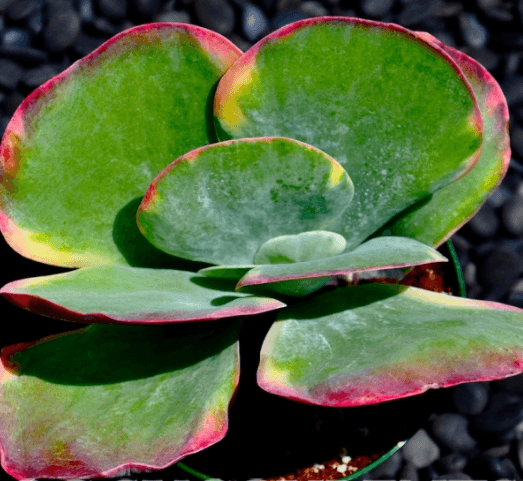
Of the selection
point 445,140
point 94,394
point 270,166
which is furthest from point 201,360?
point 445,140

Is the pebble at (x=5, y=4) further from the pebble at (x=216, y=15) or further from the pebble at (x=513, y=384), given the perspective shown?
the pebble at (x=513, y=384)

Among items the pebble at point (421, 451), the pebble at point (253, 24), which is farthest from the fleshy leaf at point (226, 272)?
the pebble at point (253, 24)

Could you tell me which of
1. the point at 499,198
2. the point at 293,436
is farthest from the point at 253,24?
the point at 293,436

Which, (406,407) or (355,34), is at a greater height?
(355,34)

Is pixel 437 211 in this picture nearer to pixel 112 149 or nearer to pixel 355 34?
pixel 355 34

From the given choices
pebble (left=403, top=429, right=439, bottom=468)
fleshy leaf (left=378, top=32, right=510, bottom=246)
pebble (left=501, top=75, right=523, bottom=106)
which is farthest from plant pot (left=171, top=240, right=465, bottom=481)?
pebble (left=501, top=75, right=523, bottom=106)

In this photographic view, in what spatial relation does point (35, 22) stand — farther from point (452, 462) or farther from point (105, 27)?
point (452, 462)

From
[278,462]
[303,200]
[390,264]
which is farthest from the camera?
[278,462]
